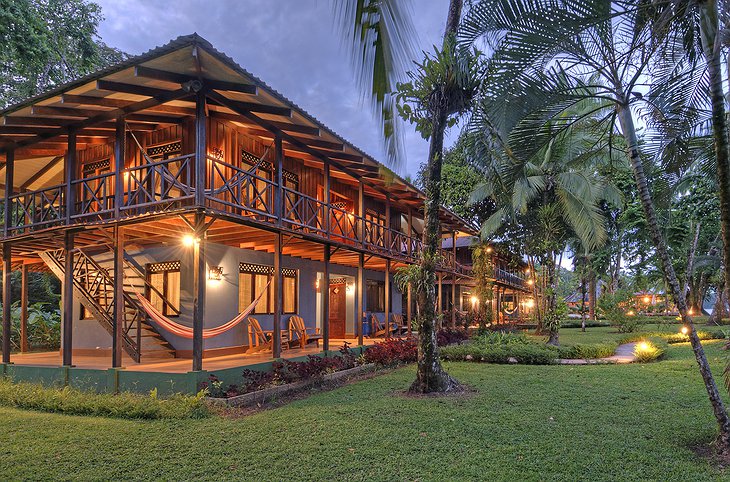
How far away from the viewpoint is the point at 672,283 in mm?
4523

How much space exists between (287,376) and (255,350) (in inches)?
116

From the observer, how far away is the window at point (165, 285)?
Answer: 10.4 m

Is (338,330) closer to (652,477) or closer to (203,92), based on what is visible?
(203,92)

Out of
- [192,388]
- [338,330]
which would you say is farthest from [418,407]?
[338,330]

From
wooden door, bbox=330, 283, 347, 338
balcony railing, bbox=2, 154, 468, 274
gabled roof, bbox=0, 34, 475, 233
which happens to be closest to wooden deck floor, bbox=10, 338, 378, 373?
balcony railing, bbox=2, 154, 468, 274

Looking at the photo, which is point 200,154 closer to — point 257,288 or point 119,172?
point 119,172

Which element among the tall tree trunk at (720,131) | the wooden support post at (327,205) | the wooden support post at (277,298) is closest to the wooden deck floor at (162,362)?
the wooden support post at (277,298)

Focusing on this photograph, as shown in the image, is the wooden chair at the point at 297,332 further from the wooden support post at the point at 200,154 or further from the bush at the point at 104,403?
the wooden support post at the point at 200,154

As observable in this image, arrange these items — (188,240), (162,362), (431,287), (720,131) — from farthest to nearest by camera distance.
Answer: (188,240)
(162,362)
(431,287)
(720,131)

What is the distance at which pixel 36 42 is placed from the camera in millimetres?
11914

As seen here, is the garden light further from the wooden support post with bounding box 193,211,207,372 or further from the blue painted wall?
the wooden support post with bounding box 193,211,207,372

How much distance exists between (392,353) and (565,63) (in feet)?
25.8

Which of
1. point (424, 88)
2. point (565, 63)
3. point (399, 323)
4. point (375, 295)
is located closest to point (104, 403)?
point (424, 88)

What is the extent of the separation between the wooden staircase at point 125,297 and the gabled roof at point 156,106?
247 centimetres
